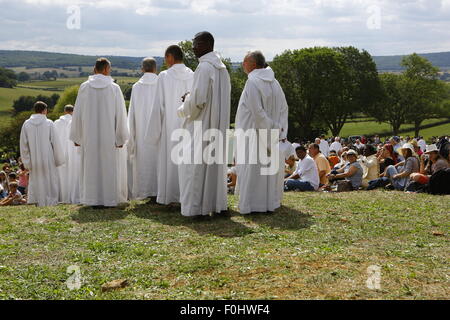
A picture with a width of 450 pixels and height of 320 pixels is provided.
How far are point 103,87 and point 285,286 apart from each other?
708 cm

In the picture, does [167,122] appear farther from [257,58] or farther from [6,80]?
[6,80]

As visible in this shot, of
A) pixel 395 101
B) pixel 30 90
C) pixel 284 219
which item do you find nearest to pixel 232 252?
pixel 284 219

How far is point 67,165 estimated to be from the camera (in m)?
15.1

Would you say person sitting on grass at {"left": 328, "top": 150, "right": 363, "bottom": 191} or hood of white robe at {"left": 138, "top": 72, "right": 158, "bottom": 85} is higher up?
hood of white robe at {"left": 138, "top": 72, "right": 158, "bottom": 85}

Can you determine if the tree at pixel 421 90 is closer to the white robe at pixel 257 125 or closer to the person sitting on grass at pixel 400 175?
the person sitting on grass at pixel 400 175

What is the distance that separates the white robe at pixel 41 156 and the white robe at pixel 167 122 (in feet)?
12.9

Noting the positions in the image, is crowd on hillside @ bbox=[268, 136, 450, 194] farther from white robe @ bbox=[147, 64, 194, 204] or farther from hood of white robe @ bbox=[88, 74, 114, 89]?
hood of white robe @ bbox=[88, 74, 114, 89]

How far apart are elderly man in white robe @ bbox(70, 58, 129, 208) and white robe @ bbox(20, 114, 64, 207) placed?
267 cm

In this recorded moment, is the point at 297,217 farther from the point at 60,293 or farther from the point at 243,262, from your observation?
the point at 60,293

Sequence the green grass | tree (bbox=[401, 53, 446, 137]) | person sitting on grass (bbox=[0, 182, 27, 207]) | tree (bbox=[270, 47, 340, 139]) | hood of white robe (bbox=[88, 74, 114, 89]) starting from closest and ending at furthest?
hood of white robe (bbox=[88, 74, 114, 89])
person sitting on grass (bbox=[0, 182, 27, 207])
tree (bbox=[270, 47, 340, 139])
tree (bbox=[401, 53, 446, 137])
the green grass

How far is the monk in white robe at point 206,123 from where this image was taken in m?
9.76

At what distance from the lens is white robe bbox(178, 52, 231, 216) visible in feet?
32.0

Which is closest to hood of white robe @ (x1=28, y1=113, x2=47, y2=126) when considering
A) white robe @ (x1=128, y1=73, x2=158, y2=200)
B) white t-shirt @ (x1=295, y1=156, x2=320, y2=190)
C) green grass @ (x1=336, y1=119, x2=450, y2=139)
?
white robe @ (x1=128, y1=73, x2=158, y2=200)
